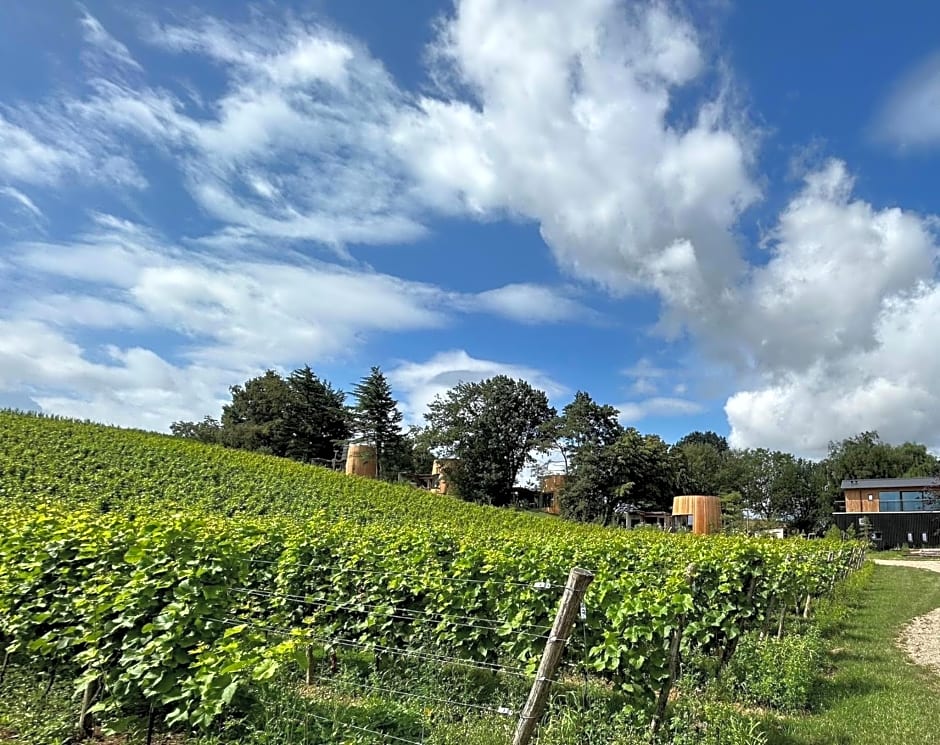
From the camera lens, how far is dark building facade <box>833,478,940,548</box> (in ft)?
120

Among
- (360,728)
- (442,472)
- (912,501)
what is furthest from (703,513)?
(360,728)

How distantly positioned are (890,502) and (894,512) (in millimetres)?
1873

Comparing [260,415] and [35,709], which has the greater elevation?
[260,415]

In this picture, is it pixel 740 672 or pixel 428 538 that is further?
pixel 428 538

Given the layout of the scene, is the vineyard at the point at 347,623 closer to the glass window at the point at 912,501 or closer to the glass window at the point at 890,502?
the glass window at the point at 912,501

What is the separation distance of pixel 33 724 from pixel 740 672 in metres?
5.46

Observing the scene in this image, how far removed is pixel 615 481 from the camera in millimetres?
38531

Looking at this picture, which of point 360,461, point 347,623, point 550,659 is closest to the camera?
point 550,659

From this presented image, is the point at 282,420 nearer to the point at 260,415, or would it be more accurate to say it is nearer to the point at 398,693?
the point at 260,415

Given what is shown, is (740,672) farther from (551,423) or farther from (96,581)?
(551,423)

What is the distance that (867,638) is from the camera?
879 centimetres

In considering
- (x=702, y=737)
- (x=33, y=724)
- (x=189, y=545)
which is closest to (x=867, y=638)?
(x=702, y=737)

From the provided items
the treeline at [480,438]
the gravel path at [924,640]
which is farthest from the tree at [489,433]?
the gravel path at [924,640]

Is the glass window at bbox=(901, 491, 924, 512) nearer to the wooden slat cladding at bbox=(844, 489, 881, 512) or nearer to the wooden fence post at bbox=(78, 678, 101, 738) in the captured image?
the wooden slat cladding at bbox=(844, 489, 881, 512)
